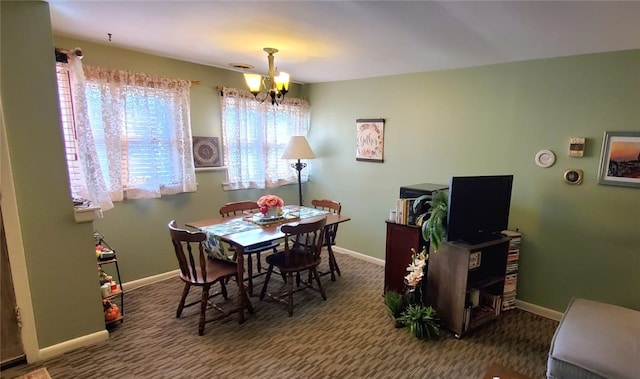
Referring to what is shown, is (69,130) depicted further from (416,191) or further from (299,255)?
(416,191)

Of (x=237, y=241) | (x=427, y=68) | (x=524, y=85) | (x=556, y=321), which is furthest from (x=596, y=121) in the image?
(x=237, y=241)

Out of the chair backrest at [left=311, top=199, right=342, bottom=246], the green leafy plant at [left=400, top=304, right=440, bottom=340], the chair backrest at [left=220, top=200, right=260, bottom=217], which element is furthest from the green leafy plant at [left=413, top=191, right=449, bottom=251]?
the chair backrest at [left=220, top=200, right=260, bottom=217]

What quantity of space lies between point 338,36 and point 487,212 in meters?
1.79

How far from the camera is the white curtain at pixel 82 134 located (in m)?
2.57

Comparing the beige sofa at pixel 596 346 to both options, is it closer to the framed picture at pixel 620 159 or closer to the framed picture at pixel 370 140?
the framed picture at pixel 620 159

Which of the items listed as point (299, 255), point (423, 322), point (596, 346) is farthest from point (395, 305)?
point (596, 346)

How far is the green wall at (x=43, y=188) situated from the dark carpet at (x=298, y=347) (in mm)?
331

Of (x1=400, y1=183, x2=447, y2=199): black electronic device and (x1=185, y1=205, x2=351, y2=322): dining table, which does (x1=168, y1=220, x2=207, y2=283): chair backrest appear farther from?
(x1=400, y1=183, x2=447, y2=199): black electronic device

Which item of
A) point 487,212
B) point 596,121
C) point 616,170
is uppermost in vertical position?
point 596,121

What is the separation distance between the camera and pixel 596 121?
255 cm

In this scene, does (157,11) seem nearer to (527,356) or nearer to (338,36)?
(338,36)

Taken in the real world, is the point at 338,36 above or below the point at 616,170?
above

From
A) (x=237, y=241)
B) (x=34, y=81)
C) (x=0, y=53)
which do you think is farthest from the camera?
(x=237, y=241)

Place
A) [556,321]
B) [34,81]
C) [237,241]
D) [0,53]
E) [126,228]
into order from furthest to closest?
[126,228], [556,321], [237,241], [34,81], [0,53]
